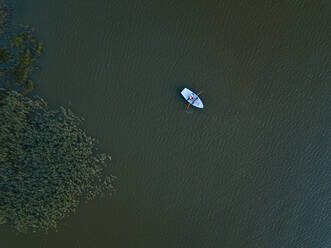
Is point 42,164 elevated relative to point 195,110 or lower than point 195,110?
lower

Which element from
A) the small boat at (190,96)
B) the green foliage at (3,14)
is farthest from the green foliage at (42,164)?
the small boat at (190,96)

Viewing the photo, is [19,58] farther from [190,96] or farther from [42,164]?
[190,96]

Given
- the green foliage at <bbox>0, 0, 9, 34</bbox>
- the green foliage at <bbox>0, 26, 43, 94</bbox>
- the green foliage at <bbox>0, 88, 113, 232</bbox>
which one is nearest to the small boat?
the green foliage at <bbox>0, 88, 113, 232</bbox>

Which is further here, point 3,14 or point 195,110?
point 195,110

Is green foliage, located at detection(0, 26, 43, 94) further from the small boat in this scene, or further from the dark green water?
→ the small boat

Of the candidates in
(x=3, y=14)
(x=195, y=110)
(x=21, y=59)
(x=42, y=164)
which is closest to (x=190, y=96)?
(x=195, y=110)

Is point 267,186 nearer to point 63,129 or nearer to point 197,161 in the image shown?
point 197,161

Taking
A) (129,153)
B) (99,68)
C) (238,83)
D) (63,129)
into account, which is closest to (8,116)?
(63,129)
